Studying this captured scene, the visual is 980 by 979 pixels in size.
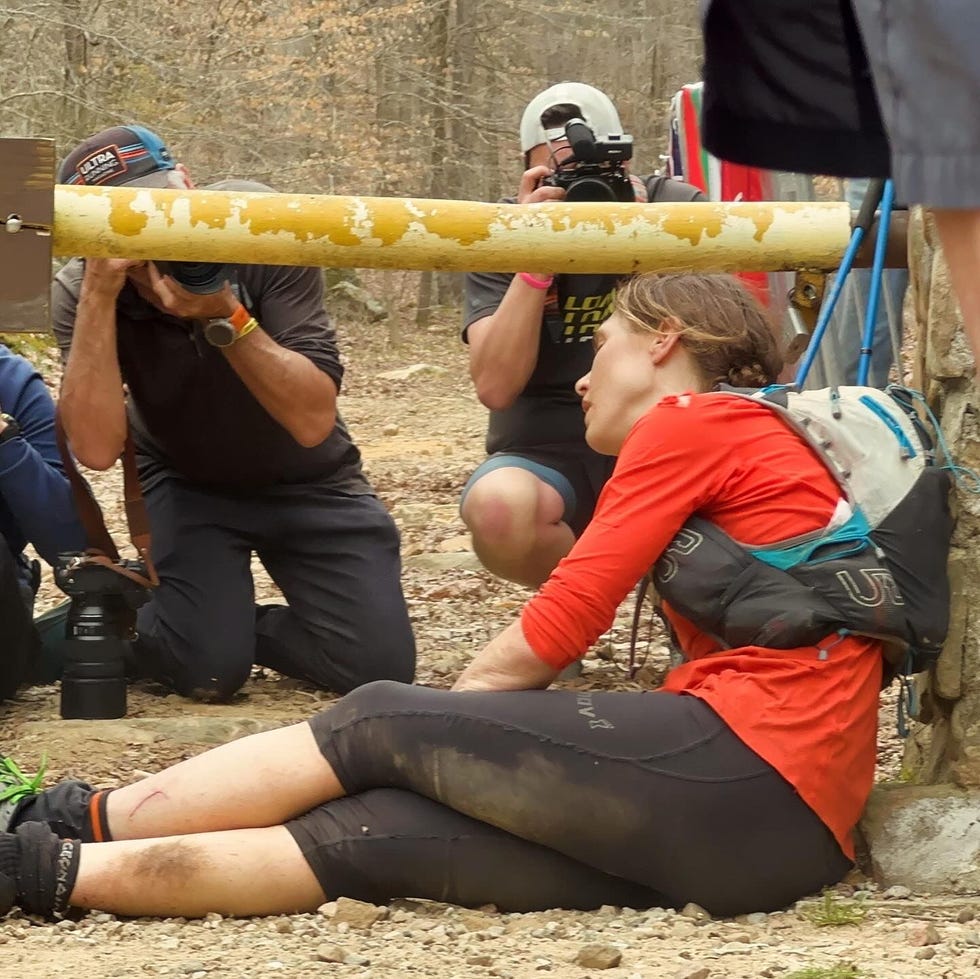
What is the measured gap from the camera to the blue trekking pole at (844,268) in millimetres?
2871

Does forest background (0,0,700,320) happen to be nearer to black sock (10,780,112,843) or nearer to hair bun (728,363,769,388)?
black sock (10,780,112,843)

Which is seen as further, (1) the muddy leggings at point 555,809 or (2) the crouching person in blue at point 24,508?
(2) the crouching person in blue at point 24,508

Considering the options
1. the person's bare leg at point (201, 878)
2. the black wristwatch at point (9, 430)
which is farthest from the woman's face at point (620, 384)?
the black wristwatch at point (9, 430)

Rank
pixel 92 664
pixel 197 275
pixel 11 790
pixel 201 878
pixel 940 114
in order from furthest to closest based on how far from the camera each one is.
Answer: pixel 92 664, pixel 197 275, pixel 11 790, pixel 201 878, pixel 940 114

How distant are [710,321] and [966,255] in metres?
1.76

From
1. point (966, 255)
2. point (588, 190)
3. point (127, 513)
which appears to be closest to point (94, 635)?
point (127, 513)

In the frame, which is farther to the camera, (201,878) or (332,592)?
(332,592)

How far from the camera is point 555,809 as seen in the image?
2541 millimetres

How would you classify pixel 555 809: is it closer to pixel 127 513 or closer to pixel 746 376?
pixel 746 376

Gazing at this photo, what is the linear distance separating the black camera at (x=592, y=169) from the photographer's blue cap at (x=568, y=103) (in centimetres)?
34

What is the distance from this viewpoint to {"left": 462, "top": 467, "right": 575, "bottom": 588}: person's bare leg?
4.23 metres

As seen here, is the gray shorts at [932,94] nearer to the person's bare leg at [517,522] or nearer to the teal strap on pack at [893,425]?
the teal strap on pack at [893,425]

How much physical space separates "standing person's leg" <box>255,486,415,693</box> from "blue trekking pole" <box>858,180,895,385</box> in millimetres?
2038

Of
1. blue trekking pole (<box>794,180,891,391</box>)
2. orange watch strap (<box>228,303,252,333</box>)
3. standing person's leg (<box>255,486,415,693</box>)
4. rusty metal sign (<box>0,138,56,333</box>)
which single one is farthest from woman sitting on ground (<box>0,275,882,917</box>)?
standing person's leg (<box>255,486,415,693</box>)
